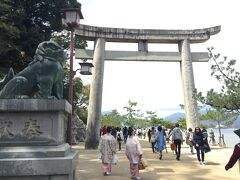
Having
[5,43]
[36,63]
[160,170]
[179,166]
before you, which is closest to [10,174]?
[36,63]

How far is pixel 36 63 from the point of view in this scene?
613 centimetres

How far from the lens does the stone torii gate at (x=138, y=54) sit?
62.4 ft

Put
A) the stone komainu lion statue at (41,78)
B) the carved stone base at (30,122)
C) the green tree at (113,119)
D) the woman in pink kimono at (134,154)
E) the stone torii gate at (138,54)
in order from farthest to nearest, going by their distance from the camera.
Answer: the green tree at (113,119) < the stone torii gate at (138,54) < the woman in pink kimono at (134,154) < the stone komainu lion statue at (41,78) < the carved stone base at (30,122)

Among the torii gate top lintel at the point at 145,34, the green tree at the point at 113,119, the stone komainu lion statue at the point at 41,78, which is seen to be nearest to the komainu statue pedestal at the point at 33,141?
the stone komainu lion statue at the point at 41,78

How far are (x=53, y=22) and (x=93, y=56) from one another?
308cm

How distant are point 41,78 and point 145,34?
48.3ft

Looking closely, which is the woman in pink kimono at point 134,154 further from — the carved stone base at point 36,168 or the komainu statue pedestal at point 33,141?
the carved stone base at point 36,168

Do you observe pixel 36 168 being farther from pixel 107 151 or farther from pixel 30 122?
pixel 107 151

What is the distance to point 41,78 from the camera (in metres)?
5.95

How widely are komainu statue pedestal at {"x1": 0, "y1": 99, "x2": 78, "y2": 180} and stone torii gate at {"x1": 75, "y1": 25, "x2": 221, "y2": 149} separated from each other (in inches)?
518

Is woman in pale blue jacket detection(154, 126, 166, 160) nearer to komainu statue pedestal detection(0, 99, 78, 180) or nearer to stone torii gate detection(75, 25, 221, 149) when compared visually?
stone torii gate detection(75, 25, 221, 149)

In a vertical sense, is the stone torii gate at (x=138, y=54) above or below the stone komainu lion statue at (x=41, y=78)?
above

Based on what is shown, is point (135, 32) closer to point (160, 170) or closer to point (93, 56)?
point (93, 56)

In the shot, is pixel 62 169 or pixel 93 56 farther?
pixel 93 56
